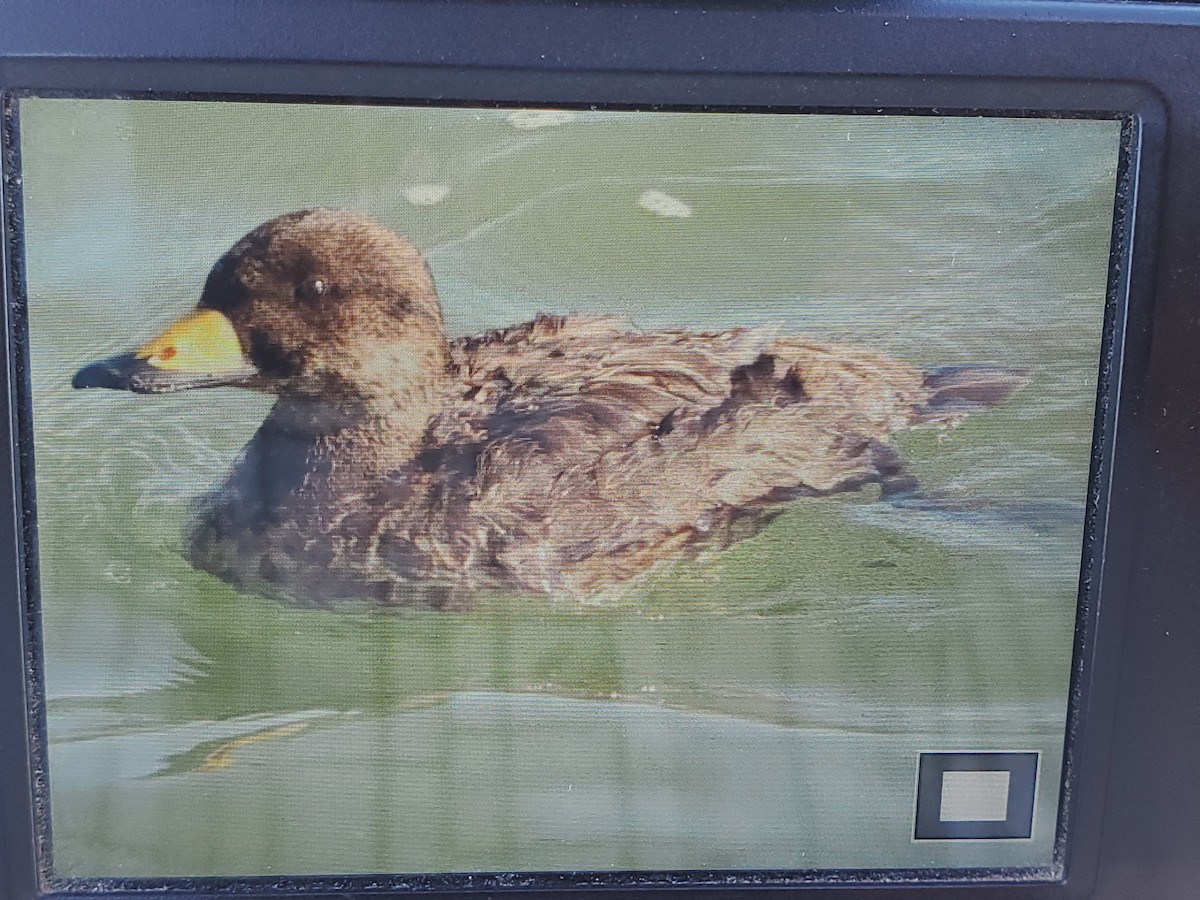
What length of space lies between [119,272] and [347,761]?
281mm

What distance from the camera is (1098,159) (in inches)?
17.9

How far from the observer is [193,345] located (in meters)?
0.45

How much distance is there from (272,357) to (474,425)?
0.11 meters

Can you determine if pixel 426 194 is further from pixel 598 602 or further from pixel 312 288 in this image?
pixel 598 602

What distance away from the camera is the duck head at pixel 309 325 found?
45 cm

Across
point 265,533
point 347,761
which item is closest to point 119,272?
point 265,533

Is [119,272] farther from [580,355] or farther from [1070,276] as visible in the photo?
[1070,276]

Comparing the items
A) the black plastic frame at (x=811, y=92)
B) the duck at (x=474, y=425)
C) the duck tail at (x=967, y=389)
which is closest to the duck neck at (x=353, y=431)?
the duck at (x=474, y=425)

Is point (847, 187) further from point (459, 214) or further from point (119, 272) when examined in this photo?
point (119, 272)

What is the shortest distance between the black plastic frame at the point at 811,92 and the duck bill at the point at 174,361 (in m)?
0.04

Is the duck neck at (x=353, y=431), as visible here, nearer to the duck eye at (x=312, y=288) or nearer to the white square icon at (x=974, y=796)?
the duck eye at (x=312, y=288)

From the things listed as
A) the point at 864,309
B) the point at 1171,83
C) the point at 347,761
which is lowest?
the point at 347,761

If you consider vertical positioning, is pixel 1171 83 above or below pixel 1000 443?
above
